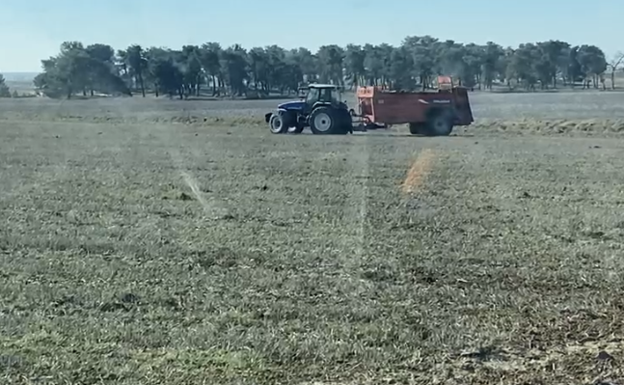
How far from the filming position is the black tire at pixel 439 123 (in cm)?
3388

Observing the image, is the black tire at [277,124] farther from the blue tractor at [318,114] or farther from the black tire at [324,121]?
the black tire at [324,121]

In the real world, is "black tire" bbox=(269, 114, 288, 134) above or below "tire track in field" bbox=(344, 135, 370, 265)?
above

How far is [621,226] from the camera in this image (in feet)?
38.3

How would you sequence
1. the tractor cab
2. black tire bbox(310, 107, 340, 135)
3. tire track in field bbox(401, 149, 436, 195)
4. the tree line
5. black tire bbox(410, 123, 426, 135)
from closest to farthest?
tire track in field bbox(401, 149, 436, 195) → black tire bbox(310, 107, 340, 135) → the tractor cab → black tire bbox(410, 123, 426, 135) → the tree line

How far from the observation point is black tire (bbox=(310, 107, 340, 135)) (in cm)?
3275

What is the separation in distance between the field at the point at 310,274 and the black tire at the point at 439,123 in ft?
47.0

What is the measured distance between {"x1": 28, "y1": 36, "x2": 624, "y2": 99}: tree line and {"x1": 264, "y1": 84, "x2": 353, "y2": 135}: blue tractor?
16.2m

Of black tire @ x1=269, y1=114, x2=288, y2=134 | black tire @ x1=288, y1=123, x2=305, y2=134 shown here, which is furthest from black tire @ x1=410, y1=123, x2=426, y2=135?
black tire @ x1=269, y1=114, x2=288, y2=134

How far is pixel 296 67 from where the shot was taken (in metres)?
82.6

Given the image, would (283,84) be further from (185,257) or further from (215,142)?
(185,257)

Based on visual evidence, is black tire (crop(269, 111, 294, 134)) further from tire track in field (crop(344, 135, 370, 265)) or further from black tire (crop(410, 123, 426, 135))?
tire track in field (crop(344, 135, 370, 265))

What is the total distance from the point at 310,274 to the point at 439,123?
25.7 m

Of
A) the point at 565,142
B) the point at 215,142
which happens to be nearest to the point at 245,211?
the point at 215,142

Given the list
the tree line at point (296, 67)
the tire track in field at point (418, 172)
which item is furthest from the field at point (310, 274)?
the tree line at point (296, 67)
